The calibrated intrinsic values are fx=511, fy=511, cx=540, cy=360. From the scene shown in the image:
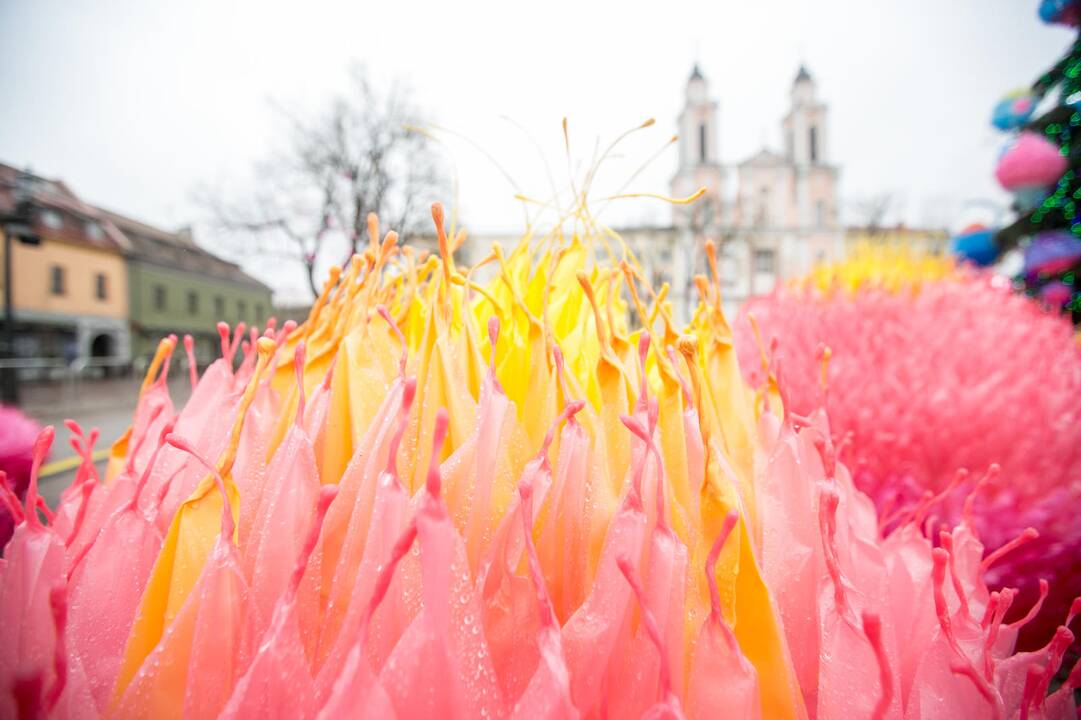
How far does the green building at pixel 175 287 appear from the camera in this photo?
0.83 meters

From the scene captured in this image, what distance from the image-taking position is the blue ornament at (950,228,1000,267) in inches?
46.4

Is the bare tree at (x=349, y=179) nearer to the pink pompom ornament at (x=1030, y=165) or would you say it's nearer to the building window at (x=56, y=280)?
the building window at (x=56, y=280)

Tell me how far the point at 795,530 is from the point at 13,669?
0.33 metres

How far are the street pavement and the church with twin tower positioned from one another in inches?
49.3

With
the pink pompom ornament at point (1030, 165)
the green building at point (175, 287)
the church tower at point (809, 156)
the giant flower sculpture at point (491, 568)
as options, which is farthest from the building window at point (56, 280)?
the pink pompom ornament at point (1030, 165)

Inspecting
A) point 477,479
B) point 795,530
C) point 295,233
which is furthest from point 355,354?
point 295,233

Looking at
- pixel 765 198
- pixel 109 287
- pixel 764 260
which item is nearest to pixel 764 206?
pixel 765 198

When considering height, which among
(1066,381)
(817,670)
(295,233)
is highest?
(295,233)

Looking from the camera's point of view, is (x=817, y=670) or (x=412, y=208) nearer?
(x=817, y=670)

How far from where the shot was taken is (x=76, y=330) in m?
0.81

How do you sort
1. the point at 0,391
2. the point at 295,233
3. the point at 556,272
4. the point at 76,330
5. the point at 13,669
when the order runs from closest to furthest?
1. the point at 13,669
2. the point at 556,272
3. the point at 295,233
4. the point at 76,330
5. the point at 0,391

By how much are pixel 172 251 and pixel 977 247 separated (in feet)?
5.82

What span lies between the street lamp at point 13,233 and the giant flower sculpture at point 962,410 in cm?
84

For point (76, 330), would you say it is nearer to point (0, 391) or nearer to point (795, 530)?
point (0, 391)
